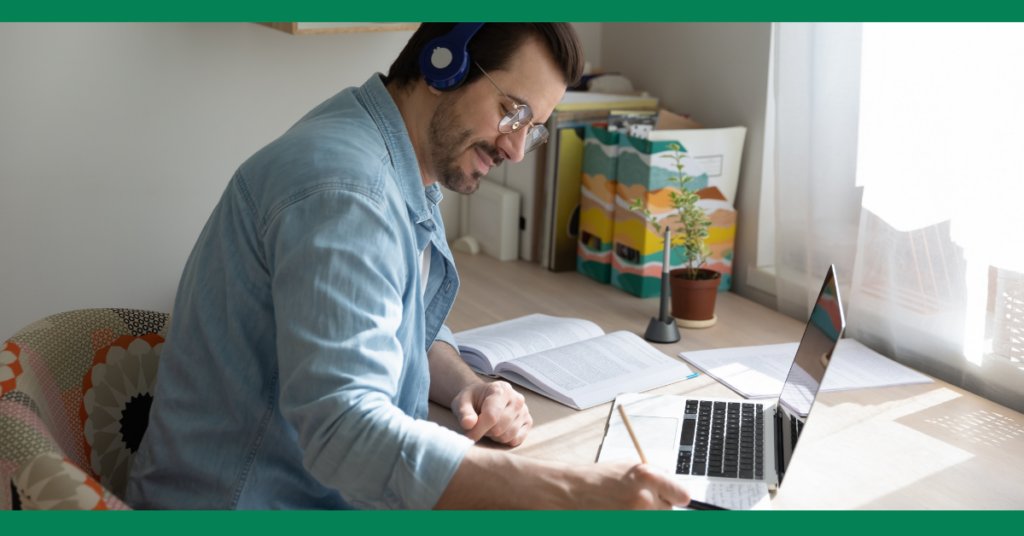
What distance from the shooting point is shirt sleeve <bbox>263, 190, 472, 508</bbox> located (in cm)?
79

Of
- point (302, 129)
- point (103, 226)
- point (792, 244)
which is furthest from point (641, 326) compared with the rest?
point (103, 226)

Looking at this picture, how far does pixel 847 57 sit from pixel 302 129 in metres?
1.07

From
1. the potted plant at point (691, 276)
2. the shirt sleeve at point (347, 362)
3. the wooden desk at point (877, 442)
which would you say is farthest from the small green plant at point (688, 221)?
the shirt sleeve at point (347, 362)

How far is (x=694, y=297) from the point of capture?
162 cm

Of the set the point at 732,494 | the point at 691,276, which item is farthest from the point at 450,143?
the point at 691,276

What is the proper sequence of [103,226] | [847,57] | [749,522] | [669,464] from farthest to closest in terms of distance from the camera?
1. [103,226]
2. [847,57]
3. [669,464]
4. [749,522]

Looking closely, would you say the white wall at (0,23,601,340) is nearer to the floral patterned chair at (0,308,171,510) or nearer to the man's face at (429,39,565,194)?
the floral patterned chair at (0,308,171,510)

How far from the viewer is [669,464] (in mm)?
1049

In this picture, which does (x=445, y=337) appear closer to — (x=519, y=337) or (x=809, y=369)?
(x=519, y=337)

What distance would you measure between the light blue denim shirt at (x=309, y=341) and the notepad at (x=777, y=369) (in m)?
0.55

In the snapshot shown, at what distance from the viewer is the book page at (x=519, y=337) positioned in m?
1.40

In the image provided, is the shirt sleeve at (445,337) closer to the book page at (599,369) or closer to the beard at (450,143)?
the book page at (599,369)

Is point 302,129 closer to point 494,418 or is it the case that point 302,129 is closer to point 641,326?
point 494,418

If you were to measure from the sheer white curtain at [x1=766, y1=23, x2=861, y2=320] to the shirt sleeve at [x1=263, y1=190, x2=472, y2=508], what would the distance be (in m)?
1.06
